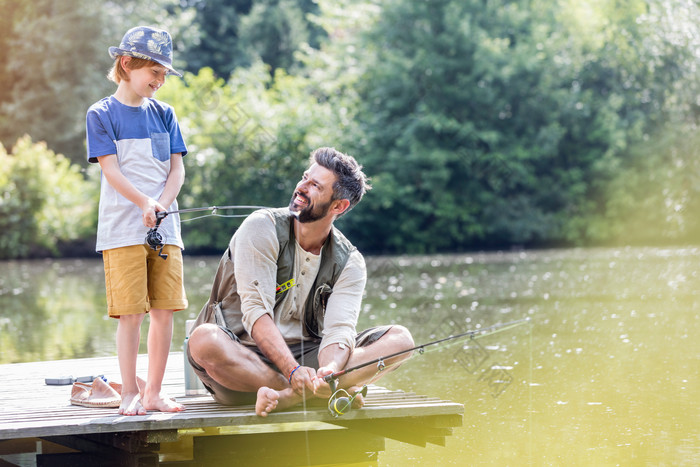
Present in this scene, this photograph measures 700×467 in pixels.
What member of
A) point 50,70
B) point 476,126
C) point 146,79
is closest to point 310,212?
point 146,79

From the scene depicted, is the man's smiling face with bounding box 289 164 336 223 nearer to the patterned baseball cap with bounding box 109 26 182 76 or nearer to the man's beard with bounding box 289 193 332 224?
the man's beard with bounding box 289 193 332 224

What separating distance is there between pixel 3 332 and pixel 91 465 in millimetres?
5723

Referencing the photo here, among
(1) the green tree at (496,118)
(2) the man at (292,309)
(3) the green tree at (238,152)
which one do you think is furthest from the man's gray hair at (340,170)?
(1) the green tree at (496,118)

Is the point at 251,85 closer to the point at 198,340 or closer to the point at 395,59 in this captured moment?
the point at 395,59

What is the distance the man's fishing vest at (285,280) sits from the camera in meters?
3.92

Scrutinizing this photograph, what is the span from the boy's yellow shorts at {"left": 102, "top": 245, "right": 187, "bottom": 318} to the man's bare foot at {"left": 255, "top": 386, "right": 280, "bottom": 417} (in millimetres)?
520

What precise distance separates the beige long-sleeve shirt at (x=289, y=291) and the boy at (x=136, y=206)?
12.8 inches

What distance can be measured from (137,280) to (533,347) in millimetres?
4603

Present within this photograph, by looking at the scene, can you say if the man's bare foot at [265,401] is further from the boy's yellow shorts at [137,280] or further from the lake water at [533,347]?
the lake water at [533,347]

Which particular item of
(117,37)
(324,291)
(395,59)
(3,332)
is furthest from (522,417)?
(117,37)

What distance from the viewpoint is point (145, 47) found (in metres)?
3.83

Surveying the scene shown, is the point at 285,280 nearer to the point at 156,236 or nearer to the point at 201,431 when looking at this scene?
the point at 156,236

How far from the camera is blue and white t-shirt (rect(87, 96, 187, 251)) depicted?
3.84 m

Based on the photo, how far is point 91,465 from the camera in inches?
167
